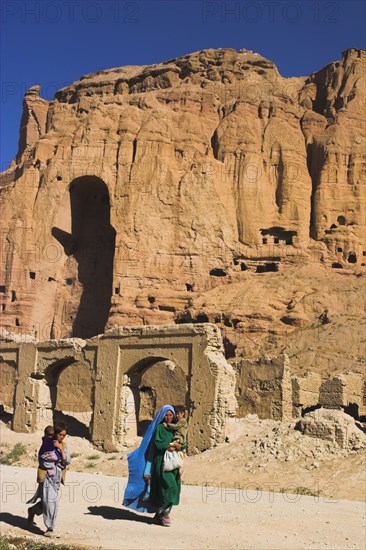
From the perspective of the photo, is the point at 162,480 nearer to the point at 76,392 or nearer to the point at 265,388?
the point at 265,388

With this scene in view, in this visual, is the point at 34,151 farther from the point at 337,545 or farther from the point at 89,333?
the point at 337,545

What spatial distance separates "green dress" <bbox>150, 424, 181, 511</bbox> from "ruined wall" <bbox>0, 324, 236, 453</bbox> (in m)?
10.9

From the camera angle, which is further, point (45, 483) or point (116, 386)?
point (116, 386)

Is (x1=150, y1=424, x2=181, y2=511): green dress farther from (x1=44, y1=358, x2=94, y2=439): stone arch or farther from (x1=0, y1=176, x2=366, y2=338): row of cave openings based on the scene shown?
(x1=0, y1=176, x2=366, y2=338): row of cave openings

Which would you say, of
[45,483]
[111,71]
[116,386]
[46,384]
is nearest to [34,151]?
[111,71]

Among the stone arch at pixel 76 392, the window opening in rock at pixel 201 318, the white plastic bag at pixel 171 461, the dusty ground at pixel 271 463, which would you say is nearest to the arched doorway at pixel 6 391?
the stone arch at pixel 76 392

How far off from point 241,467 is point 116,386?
708 cm

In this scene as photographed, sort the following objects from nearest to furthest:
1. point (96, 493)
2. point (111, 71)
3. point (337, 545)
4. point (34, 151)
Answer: point (337, 545), point (96, 493), point (34, 151), point (111, 71)

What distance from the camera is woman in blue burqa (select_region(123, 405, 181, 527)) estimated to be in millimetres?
11625

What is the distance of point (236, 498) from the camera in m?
15.4

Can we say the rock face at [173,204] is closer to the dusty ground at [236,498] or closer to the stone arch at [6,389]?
the stone arch at [6,389]

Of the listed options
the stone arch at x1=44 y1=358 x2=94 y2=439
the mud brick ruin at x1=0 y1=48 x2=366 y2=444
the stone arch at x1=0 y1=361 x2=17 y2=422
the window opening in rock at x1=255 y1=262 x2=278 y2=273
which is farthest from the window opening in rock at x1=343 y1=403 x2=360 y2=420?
the window opening in rock at x1=255 y1=262 x2=278 y2=273

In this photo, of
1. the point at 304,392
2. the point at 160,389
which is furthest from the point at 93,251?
the point at 304,392

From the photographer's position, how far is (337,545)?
10.9 meters
